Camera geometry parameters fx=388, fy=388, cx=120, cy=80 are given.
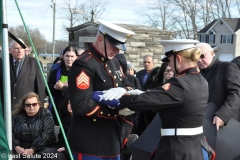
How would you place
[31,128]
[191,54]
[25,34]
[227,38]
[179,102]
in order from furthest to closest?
1. [227,38]
2. [25,34]
3. [31,128]
4. [191,54]
5. [179,102]

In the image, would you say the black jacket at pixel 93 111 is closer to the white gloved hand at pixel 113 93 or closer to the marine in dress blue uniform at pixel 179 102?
the white gloved hand at pixel 113 93

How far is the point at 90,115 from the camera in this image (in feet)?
9.18

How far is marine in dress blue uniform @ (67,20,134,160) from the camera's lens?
110 inches

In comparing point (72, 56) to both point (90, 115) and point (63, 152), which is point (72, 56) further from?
point (90, 115)

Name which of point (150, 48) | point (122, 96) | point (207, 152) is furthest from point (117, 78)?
point (150, 48)

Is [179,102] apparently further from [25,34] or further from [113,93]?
[25,34]

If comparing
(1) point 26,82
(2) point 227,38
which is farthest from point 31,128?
(2) point 227,38

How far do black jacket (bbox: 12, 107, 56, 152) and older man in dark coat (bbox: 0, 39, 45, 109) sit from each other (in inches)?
14.1

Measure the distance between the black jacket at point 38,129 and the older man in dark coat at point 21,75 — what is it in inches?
14.1

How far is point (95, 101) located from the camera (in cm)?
278

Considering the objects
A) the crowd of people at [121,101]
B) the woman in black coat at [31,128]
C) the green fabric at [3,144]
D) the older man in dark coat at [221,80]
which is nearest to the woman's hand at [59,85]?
the woman in black coat at [31,128]

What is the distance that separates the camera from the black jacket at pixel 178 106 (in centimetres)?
270

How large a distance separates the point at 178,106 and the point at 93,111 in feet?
1.99

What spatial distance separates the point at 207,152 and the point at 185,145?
1.24 ft
